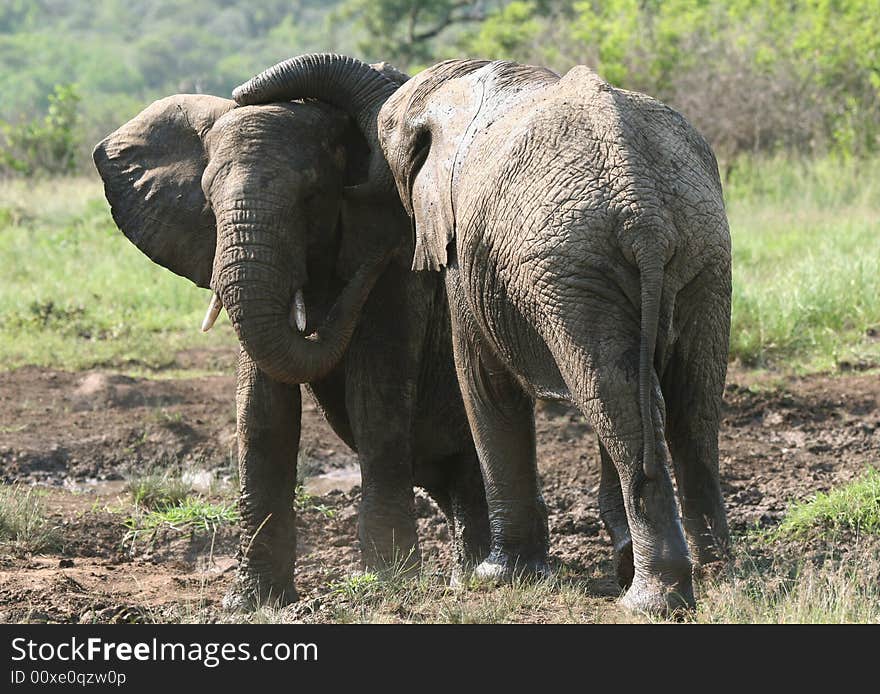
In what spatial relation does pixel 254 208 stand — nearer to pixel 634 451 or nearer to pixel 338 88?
pixel 338 88

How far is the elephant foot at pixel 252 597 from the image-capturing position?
6.07 metres

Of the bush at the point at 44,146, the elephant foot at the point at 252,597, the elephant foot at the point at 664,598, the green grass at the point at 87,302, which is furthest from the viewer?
the bush at the point at 44,146

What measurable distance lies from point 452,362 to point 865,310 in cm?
479

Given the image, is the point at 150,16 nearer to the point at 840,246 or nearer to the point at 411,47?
the point at 411,47

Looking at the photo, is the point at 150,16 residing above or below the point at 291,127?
above

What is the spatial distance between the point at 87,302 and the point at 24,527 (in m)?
5.63

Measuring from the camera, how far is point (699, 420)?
15.8ft

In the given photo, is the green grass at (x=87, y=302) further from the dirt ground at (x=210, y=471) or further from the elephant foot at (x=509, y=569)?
the elephant foot at (x=509, y=569)

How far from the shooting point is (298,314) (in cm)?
551

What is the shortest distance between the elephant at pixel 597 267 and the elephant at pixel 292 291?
0.44 metres

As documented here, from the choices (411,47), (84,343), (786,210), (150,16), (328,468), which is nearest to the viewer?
(328,468)

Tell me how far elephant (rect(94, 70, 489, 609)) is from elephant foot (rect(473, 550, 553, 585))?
0.30 m

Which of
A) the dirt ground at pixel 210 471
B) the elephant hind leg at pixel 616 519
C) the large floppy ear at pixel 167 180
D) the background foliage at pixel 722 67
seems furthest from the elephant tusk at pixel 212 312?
the background foliage at pixel 722 67

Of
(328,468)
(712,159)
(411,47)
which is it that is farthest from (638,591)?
(411,47)
